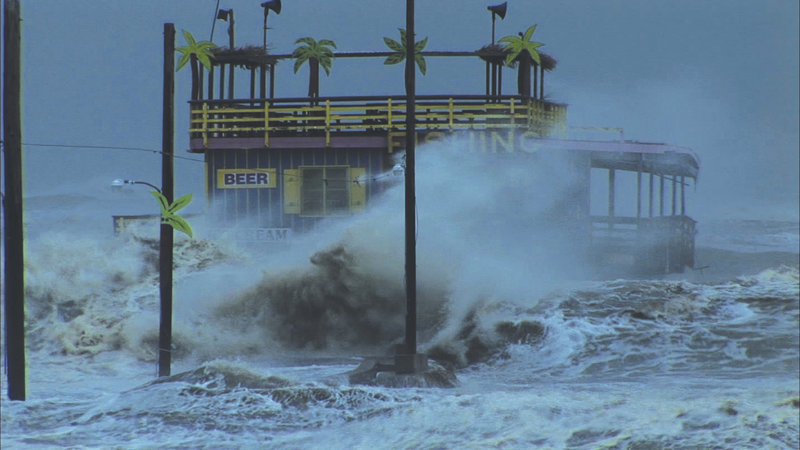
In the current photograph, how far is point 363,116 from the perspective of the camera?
2034cm

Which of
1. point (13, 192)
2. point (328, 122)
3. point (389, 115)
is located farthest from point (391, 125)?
point (13, 192)

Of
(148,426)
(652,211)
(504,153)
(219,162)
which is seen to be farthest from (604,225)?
(148,426)

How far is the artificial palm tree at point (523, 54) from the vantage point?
64.5ft

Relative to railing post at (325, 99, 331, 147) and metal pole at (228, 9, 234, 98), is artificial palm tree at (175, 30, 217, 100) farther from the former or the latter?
railing post at (325, 99, 331, 147)

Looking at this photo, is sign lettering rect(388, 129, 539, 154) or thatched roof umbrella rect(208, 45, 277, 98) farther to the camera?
thatched roof umbrella rect(208, 45, 277, 98)

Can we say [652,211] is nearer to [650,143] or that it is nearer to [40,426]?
[650,143]

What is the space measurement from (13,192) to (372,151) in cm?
769

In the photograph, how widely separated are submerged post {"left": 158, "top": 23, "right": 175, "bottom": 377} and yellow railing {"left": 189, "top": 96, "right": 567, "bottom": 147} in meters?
4.11

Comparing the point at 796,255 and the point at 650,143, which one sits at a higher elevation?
the point at 650,143

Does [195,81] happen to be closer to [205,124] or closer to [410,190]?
[205,124]

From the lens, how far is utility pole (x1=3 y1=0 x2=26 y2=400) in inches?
583

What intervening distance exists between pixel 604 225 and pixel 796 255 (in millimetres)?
4072

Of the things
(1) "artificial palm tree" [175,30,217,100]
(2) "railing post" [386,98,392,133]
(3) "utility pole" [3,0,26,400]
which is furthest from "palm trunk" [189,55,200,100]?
(3) "utility pole" [3,0,26,400]

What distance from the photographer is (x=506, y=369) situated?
17.5 metres
